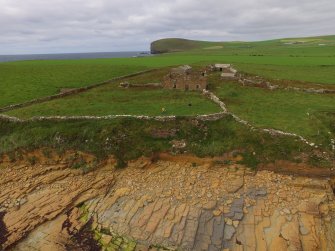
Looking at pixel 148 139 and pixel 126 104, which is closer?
pixel 148 139

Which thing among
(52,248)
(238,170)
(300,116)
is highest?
(300,116)

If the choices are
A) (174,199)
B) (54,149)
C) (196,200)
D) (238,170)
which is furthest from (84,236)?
(238,170)

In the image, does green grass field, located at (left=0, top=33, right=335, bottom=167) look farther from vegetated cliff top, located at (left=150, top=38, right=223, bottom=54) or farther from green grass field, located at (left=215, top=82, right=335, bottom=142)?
vegetated cliff top, located at (left=150, top=38, right=223, bottom=54)

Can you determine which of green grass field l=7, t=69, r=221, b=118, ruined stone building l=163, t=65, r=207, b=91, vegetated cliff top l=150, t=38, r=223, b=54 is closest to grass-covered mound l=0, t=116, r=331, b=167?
green grass field l=7, t=69, r=221, b=118

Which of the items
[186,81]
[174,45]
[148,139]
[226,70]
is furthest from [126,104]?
[174,45]

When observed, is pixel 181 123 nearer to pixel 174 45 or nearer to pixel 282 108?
pixel 282 108

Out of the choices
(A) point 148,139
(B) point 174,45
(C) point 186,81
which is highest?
(C) point 186,81

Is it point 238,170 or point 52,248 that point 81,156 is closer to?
point 52,248

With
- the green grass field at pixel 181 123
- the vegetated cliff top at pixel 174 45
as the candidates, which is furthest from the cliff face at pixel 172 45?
the green grass field at pixel 181 123

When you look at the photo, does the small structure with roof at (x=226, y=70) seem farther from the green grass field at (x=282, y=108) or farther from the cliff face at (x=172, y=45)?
the cliff face at (x=172, y=45)
